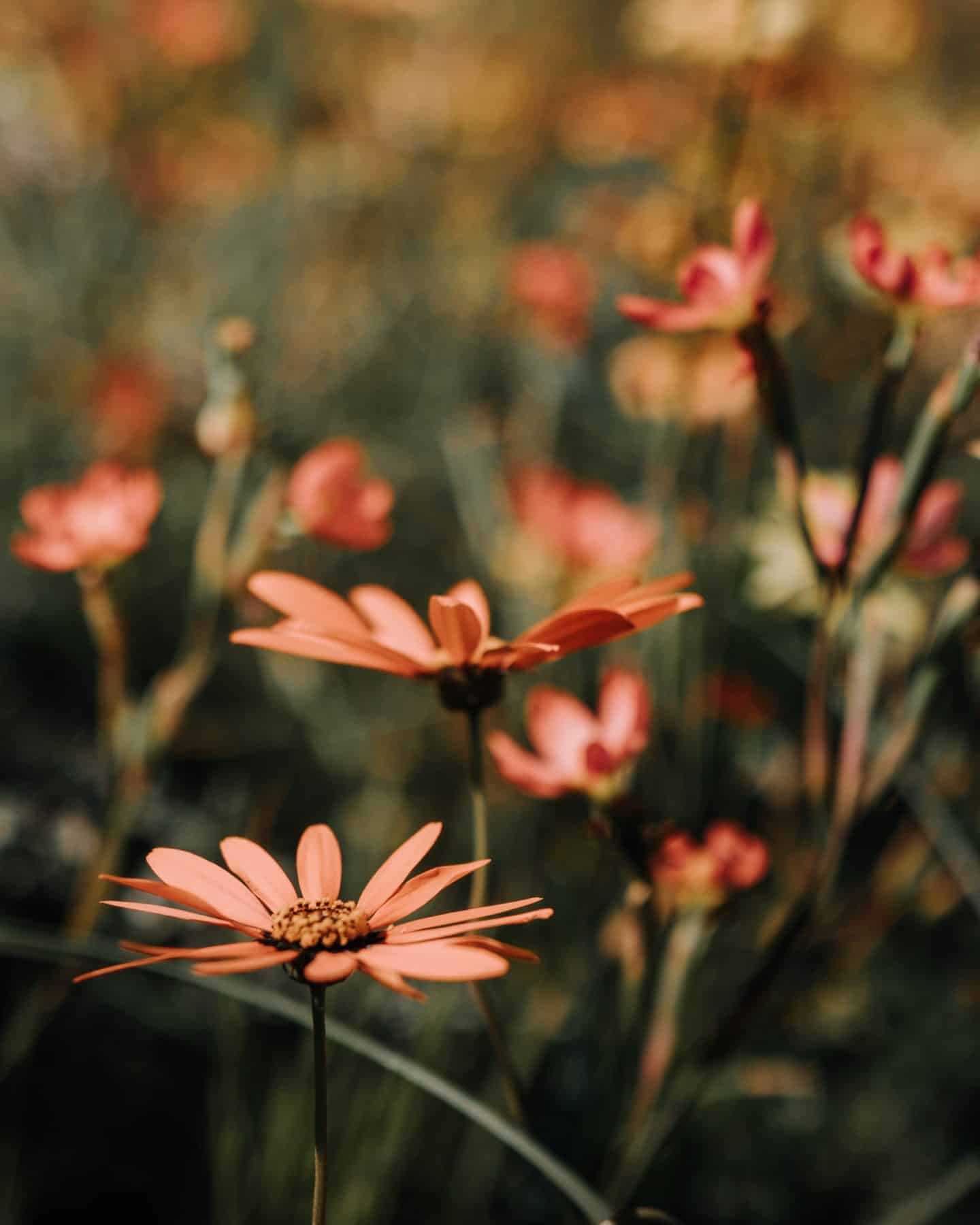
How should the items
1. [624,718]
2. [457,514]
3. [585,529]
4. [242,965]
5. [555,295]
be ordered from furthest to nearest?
[457,514]
[555,295]
[585,529]
[624,718]
[242,965]

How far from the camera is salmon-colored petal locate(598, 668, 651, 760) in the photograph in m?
0.42

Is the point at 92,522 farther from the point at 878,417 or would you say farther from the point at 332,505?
the point at 878,417

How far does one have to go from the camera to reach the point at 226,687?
144cm

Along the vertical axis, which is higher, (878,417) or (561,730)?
(878,417)

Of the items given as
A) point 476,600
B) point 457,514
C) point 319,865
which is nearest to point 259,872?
point 319,865

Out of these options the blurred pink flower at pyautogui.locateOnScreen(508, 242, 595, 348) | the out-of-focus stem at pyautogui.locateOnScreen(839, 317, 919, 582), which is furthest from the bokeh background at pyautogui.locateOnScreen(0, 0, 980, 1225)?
the out-of-focus stem at pyautogui.locateOnScreen(839, 317, 919, 582)

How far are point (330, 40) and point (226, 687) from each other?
1.19 m

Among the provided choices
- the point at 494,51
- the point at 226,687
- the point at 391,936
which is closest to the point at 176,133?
the point at 494,51

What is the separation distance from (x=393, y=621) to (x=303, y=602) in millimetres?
46

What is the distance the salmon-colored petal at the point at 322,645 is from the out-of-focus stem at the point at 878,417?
189mm

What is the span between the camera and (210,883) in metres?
0.29

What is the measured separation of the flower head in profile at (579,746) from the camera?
402 millimetres

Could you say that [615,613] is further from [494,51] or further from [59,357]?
[494,51]

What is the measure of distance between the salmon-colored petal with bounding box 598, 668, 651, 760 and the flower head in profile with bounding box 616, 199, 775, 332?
15 centimetres
